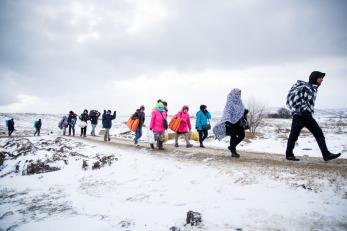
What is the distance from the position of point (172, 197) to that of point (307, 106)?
402 centimetres

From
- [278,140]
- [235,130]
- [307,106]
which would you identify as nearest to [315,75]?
[307,106]

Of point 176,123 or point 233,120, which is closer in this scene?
point 233,120

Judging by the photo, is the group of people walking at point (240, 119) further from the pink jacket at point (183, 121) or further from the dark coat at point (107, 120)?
the dark coat at point (107, 120)

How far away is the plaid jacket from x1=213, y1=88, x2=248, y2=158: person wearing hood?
59.6 inches

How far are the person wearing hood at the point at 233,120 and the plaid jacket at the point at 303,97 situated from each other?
4.97 feet

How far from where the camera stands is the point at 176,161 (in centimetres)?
922

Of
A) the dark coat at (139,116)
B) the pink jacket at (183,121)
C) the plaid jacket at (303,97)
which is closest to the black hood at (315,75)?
the plaid jacket at (303,97)

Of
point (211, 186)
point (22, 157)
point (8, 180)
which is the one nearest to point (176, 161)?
point (211, 186)

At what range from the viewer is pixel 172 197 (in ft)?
20.1

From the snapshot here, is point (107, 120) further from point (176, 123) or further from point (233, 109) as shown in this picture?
point (233, 109)

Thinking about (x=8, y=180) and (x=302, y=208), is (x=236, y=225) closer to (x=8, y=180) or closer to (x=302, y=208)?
(x=302, y=208)

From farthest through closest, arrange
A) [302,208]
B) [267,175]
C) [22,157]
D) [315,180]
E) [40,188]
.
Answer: [22,157]
[40,188]
[267,175]
[315,180]
[302,208]

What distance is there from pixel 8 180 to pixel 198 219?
916cm

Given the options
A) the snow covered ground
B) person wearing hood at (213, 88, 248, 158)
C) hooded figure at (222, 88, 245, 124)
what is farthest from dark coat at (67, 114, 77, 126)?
hooded figure at (222, 88, 245, 124)
